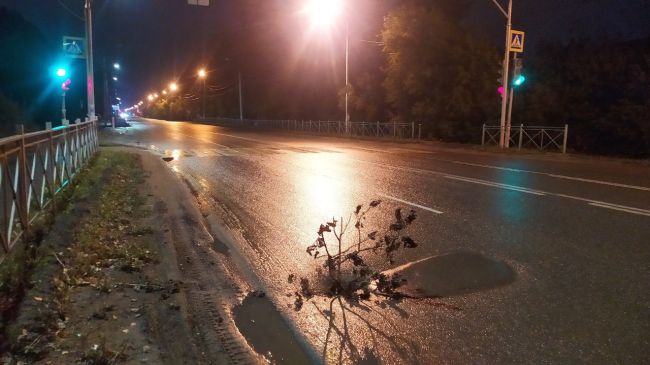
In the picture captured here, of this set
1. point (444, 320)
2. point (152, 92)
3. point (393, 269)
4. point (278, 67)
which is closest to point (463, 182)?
point (393, 269)

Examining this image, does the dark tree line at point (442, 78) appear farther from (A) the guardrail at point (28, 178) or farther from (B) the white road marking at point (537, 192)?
(A) the guardrail at point (28, 178)

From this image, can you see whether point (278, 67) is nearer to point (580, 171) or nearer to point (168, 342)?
point (580, 171)

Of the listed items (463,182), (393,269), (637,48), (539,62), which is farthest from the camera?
(539,62)

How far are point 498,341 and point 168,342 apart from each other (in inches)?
102

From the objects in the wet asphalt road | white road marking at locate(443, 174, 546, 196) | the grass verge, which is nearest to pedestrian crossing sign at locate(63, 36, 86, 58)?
the wet asphalt road

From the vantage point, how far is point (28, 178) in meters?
6.60

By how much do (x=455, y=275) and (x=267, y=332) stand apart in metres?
2.31

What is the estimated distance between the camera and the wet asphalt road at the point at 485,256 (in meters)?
4.09

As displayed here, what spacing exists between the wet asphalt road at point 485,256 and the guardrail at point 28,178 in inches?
105

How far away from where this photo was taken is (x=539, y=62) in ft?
101

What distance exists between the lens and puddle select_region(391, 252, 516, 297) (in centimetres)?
526

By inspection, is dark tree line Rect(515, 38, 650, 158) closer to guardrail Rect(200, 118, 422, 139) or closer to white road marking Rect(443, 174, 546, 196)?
guardrail Rect(200, 118, 422, 139)

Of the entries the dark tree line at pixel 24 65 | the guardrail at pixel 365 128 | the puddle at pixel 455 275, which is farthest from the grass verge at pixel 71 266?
the dark tree line at pixel 24 65

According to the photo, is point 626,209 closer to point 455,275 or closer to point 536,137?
point 455,275
